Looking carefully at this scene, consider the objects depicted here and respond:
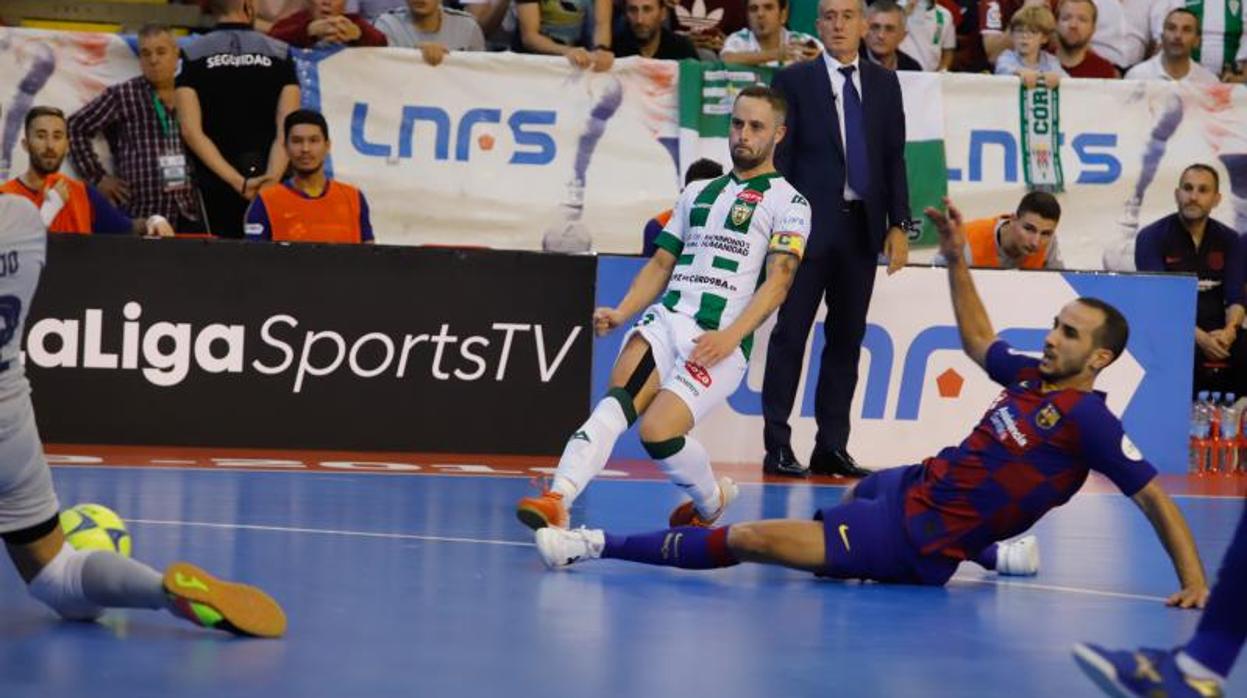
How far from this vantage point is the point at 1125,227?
1530 cm

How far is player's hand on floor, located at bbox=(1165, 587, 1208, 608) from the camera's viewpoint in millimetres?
7344

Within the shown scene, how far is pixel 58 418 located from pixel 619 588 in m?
5.66

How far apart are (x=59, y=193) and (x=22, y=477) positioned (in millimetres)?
6843

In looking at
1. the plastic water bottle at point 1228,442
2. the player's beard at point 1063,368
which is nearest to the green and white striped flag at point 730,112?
the plastic water bottle at point 1228,442

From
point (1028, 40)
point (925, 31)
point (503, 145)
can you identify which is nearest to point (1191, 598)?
point (503, 145)

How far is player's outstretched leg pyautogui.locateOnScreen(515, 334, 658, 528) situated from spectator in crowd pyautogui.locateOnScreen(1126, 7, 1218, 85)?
304 inches

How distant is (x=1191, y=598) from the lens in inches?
291

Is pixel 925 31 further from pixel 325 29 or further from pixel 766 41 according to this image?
pixel 325 29

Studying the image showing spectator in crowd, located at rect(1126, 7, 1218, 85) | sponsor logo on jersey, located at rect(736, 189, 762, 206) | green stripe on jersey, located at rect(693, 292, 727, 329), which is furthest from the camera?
spectator in crowd, located at rect(1126, 7, 1218, 85)

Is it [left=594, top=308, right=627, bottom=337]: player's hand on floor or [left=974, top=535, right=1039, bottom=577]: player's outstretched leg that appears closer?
[left=974, top=535, right=1039, bottom=577]: player's outstretched leg

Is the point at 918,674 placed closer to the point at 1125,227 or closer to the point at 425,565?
the point at 425,565

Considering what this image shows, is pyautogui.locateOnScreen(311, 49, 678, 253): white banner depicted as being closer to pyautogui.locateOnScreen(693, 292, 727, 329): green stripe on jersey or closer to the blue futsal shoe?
pyautogui.locateOnScreen(693, 292, 727, 329): green stripe on jersey

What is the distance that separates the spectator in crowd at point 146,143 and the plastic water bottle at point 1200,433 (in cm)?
661

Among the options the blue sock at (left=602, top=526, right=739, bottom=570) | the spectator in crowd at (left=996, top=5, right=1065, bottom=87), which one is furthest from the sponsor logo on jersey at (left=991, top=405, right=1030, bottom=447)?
the spectator in crowd at (left=996, top=5, right=1065, bottom=87)
